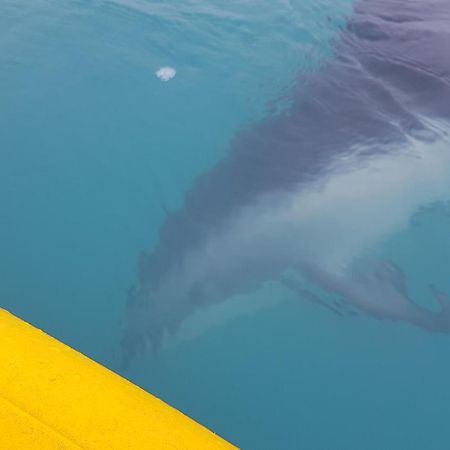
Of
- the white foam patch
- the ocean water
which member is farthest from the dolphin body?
the white foam patch

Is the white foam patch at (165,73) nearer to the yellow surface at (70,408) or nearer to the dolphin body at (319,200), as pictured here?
the dolphin body at (319,200)

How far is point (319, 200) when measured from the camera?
5.00 metres

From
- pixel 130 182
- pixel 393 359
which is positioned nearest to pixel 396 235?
pixel 393 359

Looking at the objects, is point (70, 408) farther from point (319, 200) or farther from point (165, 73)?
point (165, 73)

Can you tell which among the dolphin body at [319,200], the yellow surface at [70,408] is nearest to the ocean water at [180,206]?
the dolphin body at [319,200]

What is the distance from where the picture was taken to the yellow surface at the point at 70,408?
2.37m

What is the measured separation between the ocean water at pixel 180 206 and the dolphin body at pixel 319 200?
7 cm

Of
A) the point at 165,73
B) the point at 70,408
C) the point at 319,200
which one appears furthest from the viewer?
the point at 165,73

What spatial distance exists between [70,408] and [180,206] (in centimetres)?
267

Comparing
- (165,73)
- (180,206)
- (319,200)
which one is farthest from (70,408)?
(165,73)

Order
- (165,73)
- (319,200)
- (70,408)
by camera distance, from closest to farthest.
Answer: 1. (70,408)
2. (319,200)
3. (165,73)

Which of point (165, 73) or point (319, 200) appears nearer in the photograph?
point (319, 200)

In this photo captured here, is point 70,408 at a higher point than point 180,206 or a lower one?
higher

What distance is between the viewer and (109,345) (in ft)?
13.4
